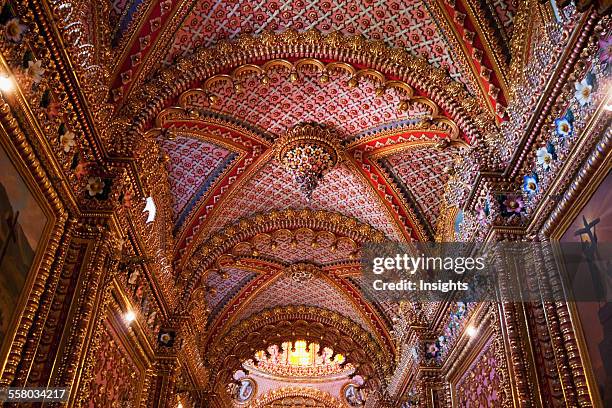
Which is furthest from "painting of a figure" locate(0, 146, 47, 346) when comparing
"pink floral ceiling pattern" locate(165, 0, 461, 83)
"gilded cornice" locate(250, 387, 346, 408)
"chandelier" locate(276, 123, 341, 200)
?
"gilded cornice" locate(250, 387, 346, 408)

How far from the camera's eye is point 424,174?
9562 mm

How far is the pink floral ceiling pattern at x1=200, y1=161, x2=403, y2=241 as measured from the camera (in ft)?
33.4

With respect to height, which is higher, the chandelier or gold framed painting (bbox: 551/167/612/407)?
the chandelier

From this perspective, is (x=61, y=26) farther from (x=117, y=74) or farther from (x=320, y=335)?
(x=320, y=335)

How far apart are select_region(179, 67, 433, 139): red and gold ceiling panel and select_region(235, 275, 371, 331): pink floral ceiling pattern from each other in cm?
570

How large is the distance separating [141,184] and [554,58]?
5.07 metres

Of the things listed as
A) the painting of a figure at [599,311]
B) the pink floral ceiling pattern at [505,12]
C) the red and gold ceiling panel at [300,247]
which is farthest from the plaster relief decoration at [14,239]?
the red and gold ceiling panel at [300,247]

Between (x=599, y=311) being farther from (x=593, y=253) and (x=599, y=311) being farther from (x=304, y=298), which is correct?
(x=304, y=298)

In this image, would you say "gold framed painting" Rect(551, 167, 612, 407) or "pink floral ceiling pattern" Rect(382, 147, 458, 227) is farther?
"pink floral ceiling pattern" Rect(382, 147, 458, 227)

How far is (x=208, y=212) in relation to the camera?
10242 millimetres

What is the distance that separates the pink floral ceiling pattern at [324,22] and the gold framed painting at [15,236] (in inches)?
127

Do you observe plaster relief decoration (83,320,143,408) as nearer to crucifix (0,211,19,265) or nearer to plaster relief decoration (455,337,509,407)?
crucifix (0,211,19,265)

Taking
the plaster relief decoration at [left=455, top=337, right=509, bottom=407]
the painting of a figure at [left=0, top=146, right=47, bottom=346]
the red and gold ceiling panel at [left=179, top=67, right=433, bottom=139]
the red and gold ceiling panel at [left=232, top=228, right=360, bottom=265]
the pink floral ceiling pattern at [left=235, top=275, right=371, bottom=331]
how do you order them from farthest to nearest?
the pink floral ceiling pattern at [left=235, top=275, right=371, bottom=331] < the red and gold ceiling panel at [left=232, top=228, right=360, bottom=265] < the red and gold ceiling panel at [left=179, top=67, right=433, bottom=139] < the plaster relief decoration at [left=455, top=337, right=509, bottom=407] < the painting of a figure at [left=0, top=146, right=47, bottom=346]

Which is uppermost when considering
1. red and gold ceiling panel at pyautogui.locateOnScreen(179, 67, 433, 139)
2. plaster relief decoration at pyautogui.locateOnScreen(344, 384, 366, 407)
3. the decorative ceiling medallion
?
red and gold ceiling panel at pyautogui.locateOnScreen(179, 67, 433, 139)
